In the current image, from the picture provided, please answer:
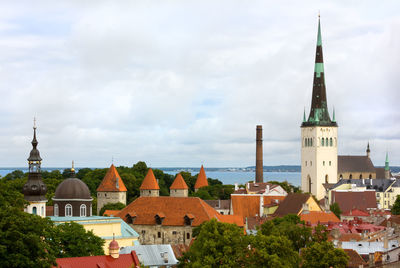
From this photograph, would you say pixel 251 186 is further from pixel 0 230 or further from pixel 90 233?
pixel 0 230

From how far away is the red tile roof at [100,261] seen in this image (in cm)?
4420

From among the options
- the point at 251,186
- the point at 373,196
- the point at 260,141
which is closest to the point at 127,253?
the point at 373,196

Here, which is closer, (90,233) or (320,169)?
(90,233)

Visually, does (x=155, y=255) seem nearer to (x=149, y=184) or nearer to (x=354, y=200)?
(x=149, y=184)

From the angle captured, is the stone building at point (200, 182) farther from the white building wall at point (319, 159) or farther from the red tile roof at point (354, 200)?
the white building wall at point (319, 159)

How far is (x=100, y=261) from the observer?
45.6 meters

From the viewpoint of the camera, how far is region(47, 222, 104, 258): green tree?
153 feet

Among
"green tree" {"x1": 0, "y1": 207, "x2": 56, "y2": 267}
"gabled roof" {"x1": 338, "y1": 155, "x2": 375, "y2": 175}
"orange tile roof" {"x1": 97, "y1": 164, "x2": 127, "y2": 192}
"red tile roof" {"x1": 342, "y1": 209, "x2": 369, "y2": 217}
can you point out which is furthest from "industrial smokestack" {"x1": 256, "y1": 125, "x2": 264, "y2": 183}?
"green tree" {"x1": 0, "y1": 207, "x2": 56, "y2": 267}

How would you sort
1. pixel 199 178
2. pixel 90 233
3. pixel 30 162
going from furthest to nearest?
pixel 199 178, pixel 30 162, pixel 90 233

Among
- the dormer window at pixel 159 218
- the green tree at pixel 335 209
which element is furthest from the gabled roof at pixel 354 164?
the dormer window at pixel 159 218

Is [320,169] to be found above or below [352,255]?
above

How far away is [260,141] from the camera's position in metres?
138

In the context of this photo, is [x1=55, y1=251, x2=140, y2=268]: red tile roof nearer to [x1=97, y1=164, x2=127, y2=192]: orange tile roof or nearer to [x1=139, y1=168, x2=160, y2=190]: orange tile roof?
[x1=97, y1=164, x2=127, y2=192]: orange tile roof

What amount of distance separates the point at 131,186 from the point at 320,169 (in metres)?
45.1
